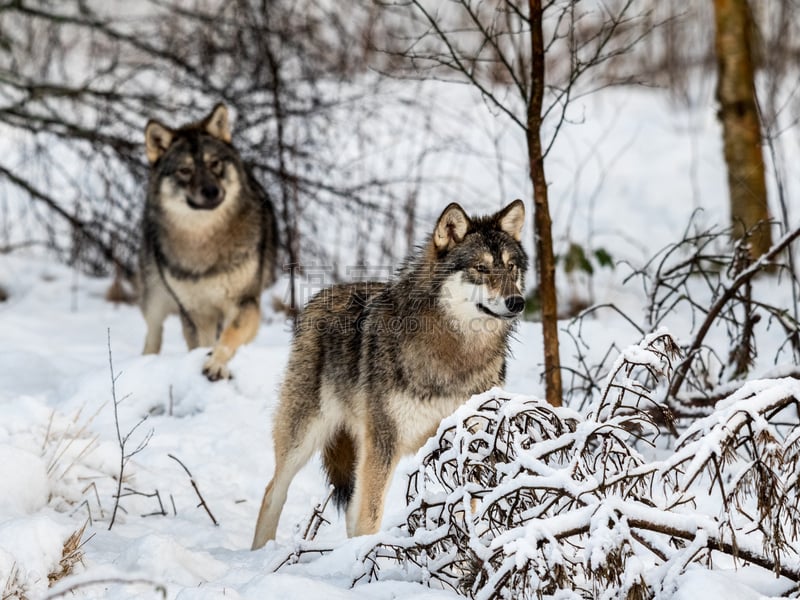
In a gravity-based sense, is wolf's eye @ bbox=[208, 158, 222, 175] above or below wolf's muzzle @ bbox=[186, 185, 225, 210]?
above

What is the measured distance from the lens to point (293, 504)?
5277 mm

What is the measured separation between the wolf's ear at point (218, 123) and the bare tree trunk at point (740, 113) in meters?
4.78

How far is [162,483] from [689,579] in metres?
3.23

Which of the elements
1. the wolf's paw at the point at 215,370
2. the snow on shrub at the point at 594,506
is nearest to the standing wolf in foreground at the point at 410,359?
the snow on shrub at the point at 594,506

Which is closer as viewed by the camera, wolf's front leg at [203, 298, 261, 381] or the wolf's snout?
wolf's front leg at [203, 298, 261, 381]

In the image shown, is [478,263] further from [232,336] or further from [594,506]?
[232,336]

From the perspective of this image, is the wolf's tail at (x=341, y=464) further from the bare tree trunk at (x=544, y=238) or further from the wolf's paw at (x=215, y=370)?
the wolf's paw at (x=215, y=370)

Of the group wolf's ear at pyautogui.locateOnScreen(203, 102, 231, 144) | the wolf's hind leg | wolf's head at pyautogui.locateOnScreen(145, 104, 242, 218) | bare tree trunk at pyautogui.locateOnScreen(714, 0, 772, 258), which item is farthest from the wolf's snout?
bare tree trunk at pyautogui.locateOnScreen(714, 0, 772, 258)

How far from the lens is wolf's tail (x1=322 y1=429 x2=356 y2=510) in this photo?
4723mm

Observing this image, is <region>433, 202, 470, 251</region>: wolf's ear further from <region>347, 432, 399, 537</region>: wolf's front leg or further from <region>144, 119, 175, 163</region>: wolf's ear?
<region>144, 119, 175, 163</region>: wolf's ear

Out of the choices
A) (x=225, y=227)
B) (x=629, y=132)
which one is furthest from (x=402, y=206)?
(x=629, y=132)

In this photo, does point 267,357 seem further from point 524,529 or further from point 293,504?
point 524,529

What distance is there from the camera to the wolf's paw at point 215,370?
6477mm

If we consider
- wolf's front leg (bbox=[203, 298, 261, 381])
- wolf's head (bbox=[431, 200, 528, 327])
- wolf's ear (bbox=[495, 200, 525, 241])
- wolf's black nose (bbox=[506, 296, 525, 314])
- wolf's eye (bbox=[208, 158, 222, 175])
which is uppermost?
wolf's eye (bbox=[208, 158, 222, 175])
